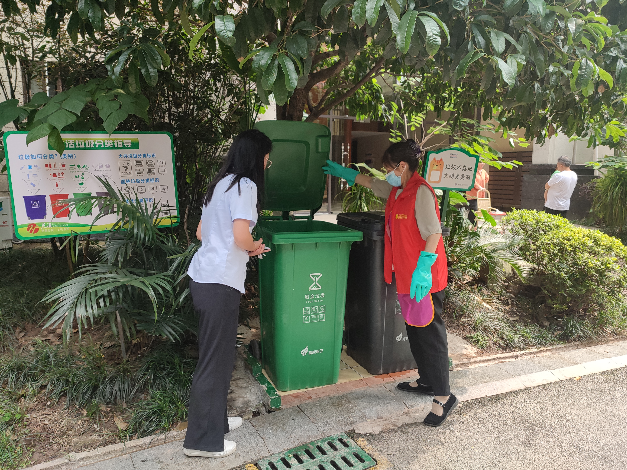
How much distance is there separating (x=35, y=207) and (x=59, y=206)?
14cm

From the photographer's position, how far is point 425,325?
2.79 metres

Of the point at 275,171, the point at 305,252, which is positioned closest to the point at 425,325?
the point at 305,252

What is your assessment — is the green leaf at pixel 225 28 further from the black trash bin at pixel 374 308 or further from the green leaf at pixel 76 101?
the black trash bin at pixel 374 308

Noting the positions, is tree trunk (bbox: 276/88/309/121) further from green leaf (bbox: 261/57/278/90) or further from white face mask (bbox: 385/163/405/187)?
green leaf (bbox: 261/57/278/90)

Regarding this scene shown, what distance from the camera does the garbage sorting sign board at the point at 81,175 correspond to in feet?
9.27

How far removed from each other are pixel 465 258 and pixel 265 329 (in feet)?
8.51

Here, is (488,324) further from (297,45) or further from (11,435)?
(11,435)

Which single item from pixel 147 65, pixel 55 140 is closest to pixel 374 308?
pixel 147 65

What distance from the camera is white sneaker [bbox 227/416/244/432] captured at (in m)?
2.71

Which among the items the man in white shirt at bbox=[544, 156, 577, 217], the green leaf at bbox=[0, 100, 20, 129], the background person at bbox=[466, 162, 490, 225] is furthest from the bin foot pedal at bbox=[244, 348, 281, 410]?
the man in white shirt at bbox=[544, 156, 577, 217]

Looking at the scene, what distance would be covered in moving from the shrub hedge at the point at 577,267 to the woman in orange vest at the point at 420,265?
2177 mm

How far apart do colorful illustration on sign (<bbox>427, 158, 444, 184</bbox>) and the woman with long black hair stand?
1878mm

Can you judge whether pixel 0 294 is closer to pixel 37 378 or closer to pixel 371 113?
pixel 37 378

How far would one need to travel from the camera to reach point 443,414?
2879mm
